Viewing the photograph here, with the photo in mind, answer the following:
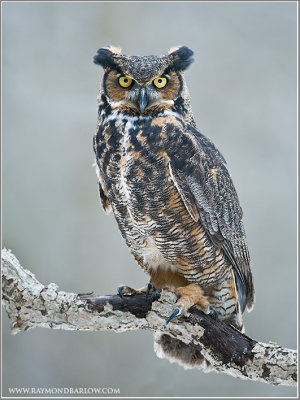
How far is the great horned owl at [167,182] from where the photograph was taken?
1.93 m

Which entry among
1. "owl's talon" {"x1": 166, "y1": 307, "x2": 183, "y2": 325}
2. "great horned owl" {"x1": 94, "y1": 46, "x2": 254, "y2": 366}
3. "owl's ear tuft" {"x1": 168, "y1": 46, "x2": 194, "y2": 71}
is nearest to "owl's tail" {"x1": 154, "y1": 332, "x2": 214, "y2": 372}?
"great horned owl" {"x1": 94, "y1": 46, "x2": 254, "y2": 366}

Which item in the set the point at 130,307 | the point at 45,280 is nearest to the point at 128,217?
the point at 130,307

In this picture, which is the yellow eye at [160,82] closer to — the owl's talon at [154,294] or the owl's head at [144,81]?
the owl's head at [144,81]

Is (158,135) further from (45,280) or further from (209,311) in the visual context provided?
(45,280)

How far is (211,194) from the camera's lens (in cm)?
205

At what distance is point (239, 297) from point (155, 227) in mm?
558

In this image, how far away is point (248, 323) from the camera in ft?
11.5

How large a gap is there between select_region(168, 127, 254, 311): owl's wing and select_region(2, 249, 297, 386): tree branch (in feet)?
1.00

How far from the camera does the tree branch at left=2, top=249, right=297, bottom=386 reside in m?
1.87

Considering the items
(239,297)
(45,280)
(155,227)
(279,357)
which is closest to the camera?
(279,357)

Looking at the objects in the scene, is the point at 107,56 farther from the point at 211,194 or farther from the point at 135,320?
the point at 135,320

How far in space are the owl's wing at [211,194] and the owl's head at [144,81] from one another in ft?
0.48

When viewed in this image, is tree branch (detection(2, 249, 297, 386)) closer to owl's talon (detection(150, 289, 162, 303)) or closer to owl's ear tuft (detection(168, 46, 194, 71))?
owl's talon (detection(150, 289, 162, 303))

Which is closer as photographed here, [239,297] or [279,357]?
[279,357]
